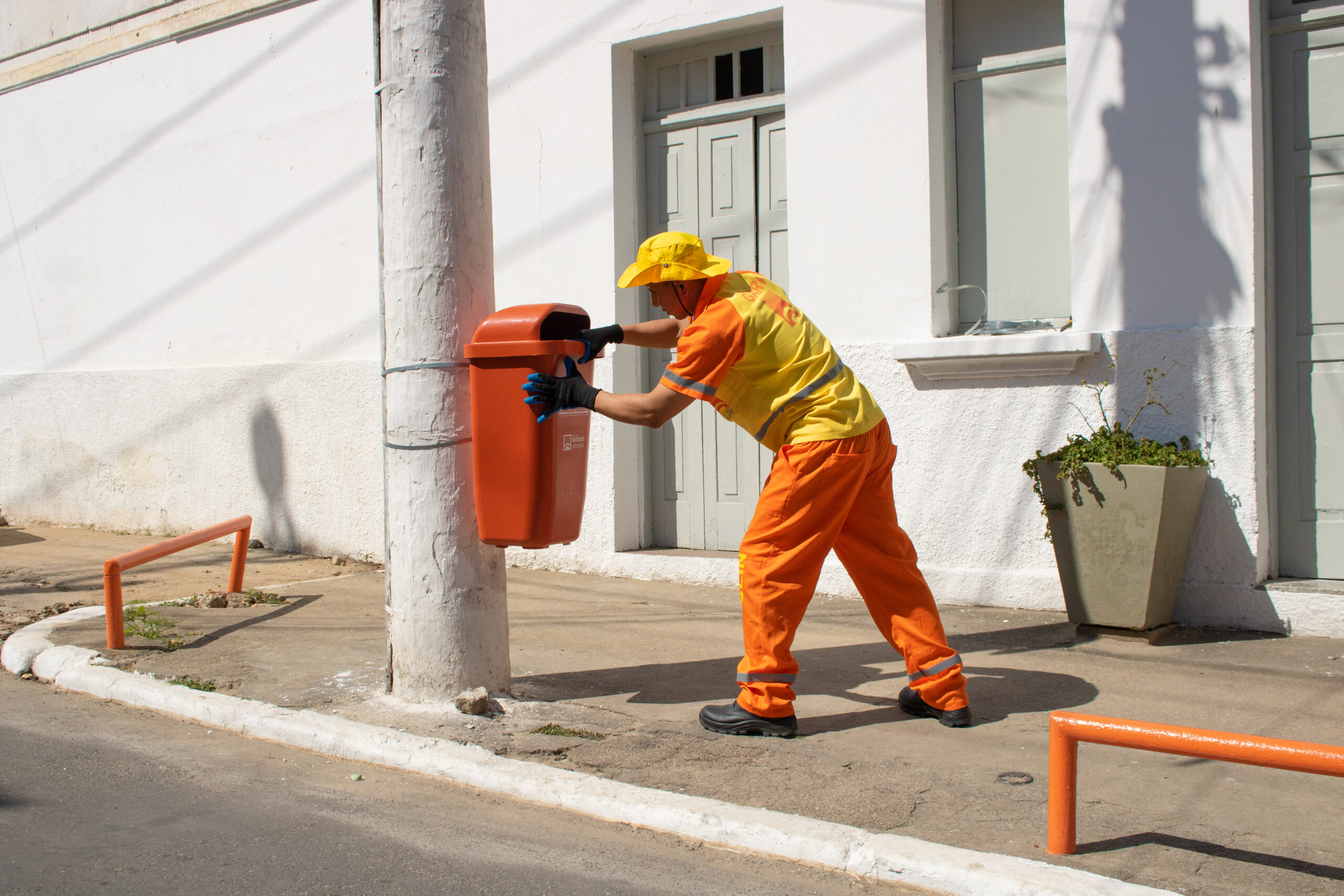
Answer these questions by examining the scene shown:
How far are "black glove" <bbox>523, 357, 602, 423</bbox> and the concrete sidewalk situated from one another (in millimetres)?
1161

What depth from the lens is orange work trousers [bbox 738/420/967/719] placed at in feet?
13.5

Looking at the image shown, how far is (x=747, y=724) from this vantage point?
13.8 ft

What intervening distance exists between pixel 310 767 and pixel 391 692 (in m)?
0.55

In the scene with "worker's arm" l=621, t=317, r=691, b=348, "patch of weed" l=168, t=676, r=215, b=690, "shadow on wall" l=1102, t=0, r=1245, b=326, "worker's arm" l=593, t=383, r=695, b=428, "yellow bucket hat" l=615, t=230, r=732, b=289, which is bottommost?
"patch of weed" l=168, t=676, r=215, b=690

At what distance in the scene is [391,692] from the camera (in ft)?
15.0

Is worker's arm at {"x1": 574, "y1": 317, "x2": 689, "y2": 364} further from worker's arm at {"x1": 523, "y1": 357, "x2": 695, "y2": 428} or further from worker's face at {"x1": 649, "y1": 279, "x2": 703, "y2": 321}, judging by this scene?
worker's arm at {"x1": 523, "y1": 357, "x2": 695, "y2": 428}

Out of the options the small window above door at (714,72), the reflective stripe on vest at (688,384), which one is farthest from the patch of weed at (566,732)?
the small window above door at (714,72)

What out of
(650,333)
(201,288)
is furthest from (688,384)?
(201,288)

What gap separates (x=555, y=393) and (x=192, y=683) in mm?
2083

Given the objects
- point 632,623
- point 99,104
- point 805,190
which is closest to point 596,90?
point 805,190

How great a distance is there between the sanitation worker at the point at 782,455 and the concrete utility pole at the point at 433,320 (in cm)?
45

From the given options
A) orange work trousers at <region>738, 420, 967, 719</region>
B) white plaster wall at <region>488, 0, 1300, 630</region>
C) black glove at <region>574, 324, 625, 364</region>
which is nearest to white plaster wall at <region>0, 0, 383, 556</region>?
white plaster wall at <region>488, 0, 1300, 630</region>

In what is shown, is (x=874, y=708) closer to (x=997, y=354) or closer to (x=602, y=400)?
(x=602, y=400)

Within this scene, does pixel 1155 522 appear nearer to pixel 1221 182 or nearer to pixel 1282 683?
pixel 1282 683
